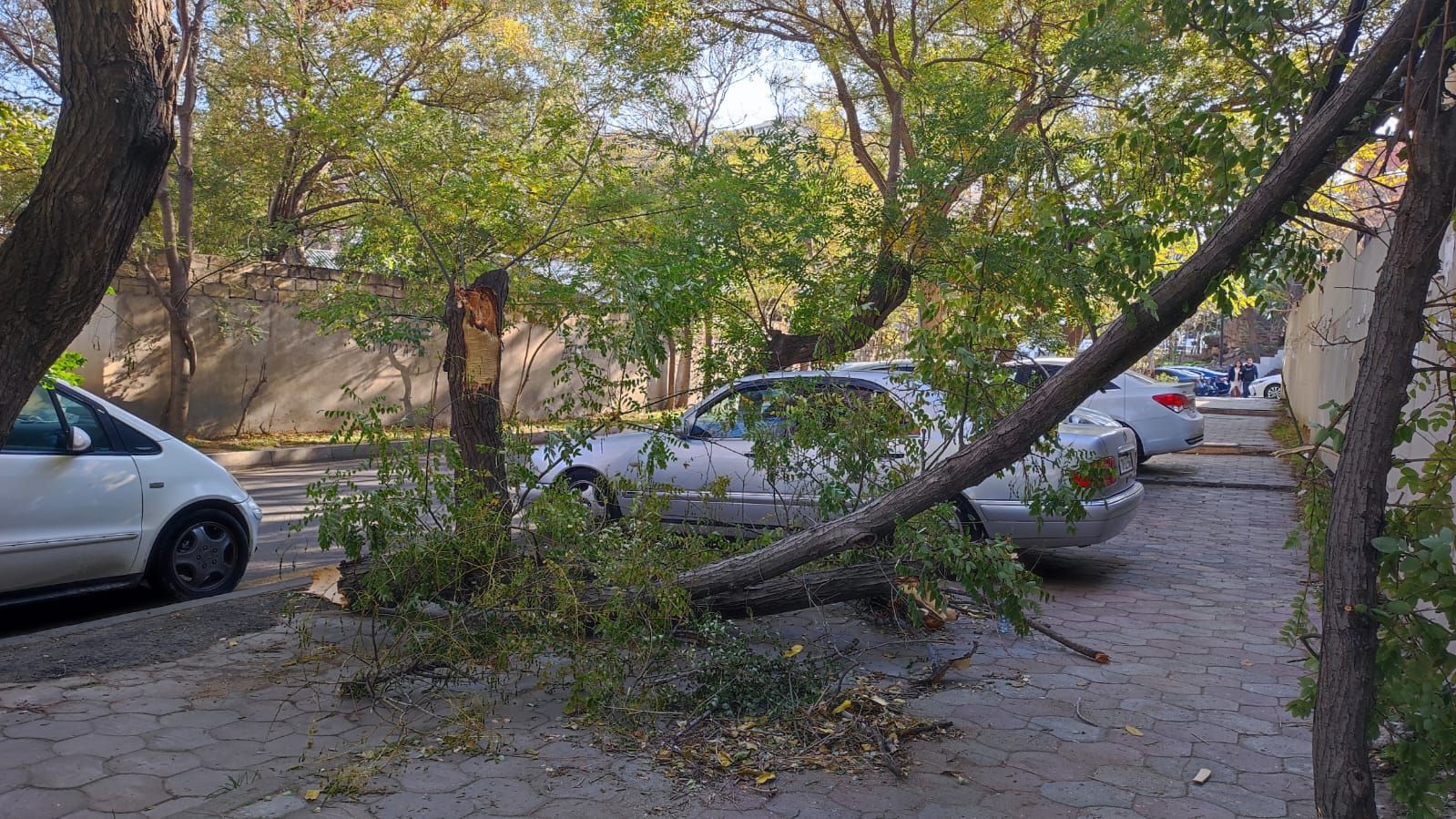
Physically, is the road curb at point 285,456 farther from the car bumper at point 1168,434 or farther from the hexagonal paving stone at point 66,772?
the car bumper at point 1168,434

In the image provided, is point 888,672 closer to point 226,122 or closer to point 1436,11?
point 1436,11

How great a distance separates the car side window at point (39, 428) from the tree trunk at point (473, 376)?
7.59ft

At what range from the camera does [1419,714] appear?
2.80 metres

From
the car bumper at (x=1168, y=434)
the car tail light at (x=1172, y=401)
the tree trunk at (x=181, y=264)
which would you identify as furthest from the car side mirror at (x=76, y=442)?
the car tail light at (x=1172, y=401)

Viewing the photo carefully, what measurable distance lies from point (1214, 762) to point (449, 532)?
3413 mm

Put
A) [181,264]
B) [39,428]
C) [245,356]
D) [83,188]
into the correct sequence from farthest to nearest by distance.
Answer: [245,356] < [181,264] < [39,428] < [83,188]

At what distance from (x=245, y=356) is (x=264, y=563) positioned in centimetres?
975

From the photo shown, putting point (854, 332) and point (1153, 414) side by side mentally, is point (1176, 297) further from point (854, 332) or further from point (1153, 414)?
point (1153, 414)

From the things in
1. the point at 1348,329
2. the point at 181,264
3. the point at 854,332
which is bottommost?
the point at 854,332

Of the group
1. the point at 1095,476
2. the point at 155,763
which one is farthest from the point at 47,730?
the point at 1095,476

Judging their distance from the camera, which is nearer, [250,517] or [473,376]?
[473,376]

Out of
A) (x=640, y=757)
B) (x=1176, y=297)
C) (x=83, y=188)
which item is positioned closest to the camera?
(x=83, y=188)

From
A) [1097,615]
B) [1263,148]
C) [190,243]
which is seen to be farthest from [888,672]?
[190,243]

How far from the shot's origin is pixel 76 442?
6051 millimetres
